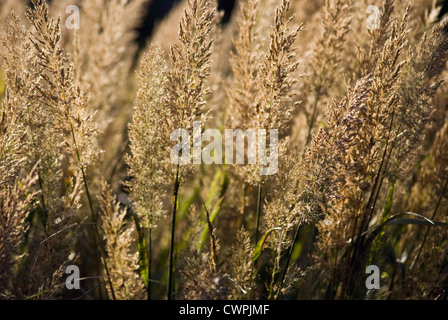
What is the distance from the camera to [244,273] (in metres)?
1.22

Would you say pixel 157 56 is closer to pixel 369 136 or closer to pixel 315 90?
pixel 369 136

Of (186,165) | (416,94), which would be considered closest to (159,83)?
(186,165)

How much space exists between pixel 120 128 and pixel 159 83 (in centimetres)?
142

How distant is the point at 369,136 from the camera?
46.7 inches

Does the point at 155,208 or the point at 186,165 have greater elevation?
the point at 186,165

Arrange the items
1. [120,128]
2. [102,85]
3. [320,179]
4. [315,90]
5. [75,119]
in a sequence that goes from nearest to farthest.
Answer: [320,179] < [75,119] < [315,90] < [102,85] < [120,128]

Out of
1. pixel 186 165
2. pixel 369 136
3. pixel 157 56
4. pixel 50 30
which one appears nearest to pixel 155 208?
pixel 186 165

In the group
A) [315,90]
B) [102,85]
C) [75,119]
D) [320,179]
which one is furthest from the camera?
[102,85]

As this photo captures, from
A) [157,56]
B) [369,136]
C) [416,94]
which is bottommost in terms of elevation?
[369,136]

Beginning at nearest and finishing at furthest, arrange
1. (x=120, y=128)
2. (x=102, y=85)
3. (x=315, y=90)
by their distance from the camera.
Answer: (x=315, y=90) → (x=102, y=85) → (x=120, y=128)

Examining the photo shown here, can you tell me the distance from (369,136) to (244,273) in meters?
0.63

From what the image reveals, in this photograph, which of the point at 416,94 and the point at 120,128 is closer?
the point at 416,94

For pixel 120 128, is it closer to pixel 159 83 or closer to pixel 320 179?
pixel 159 83

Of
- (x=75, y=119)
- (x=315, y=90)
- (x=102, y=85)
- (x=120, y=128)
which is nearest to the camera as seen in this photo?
(x=75, y=119)
